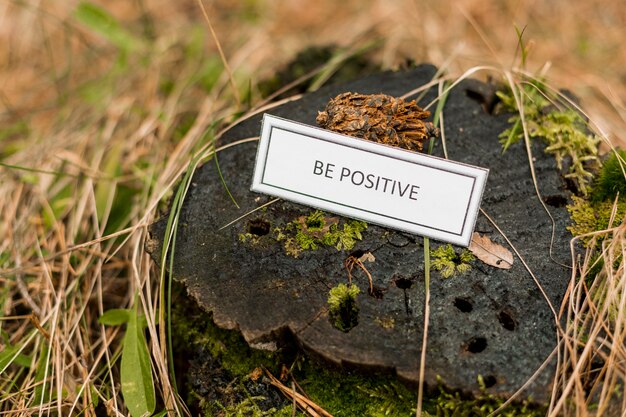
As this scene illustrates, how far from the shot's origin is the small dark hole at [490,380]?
1.42m

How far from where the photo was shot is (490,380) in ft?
4.68

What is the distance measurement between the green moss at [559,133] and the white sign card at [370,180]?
16.0 inches

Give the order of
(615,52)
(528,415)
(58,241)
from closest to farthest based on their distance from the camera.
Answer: (528,415)
(58,241)
(615,52)

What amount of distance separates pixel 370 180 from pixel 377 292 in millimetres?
326

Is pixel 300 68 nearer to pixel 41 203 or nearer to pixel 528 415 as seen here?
pixel 41 203

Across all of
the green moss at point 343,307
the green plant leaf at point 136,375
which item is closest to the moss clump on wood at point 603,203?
the green moss at point 343,307

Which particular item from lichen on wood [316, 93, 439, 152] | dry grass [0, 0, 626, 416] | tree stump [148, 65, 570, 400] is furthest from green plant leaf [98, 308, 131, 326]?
lichen on wood [316, 93, 439, 152]

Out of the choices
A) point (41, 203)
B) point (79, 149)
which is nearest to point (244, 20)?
point (79, 149)

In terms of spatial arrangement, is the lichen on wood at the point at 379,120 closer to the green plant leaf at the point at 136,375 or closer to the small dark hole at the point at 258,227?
the small dark hole at the point at 258,227

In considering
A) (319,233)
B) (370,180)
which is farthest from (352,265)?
(370,180)

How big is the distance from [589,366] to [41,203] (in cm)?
216

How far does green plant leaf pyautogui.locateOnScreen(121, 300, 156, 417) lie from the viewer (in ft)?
5.53

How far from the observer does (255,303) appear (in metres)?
1.57

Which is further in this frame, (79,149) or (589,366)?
(79,149)
